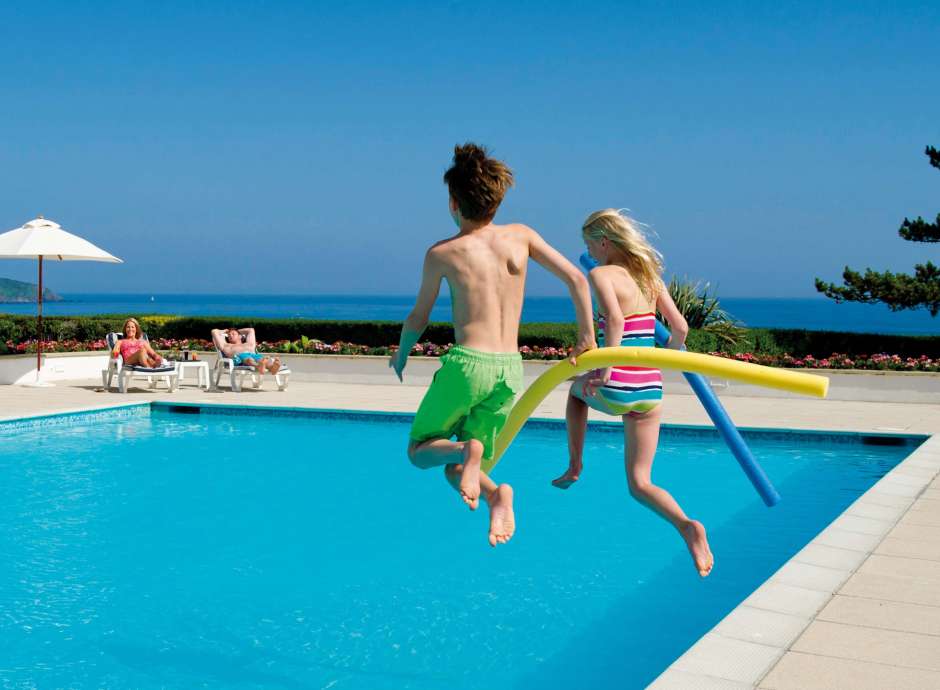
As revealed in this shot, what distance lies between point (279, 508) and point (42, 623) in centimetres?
399

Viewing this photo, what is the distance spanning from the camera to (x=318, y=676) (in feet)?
22.6

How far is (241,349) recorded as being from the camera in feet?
69.9

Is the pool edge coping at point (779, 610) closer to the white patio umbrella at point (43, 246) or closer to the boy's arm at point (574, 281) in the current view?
the boy's arm at point (574, 281)

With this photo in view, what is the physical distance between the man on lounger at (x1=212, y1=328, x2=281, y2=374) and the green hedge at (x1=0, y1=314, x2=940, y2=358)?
391 cm

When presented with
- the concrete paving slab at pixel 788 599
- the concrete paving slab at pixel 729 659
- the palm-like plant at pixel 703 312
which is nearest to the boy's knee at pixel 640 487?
the concrete paving slab at pixel 729 659

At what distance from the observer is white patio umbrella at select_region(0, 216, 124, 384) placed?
2097 cm

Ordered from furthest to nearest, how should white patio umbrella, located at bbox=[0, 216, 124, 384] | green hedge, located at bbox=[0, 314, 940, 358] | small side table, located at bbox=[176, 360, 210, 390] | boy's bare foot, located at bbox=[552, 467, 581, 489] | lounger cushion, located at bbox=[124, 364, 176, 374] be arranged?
green hedge, located at bbox=[0, 314, 940, 358] < small side table, located at bbox=[176, 360, 210, 390] < white patio umbrella, located at bbox=[0, 216, 124, 384] < lounger cushion, located at bbox=[124, 364, 176, 374] < boy's bare foot, located at bbox=[552, 467, 581, 489]

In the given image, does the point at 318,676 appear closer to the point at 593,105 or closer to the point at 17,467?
the point at 17,467

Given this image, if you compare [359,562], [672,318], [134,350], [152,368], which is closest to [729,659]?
[672,318]

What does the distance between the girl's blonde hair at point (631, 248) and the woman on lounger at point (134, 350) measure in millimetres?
17558

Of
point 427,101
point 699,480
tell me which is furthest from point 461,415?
point 427,101

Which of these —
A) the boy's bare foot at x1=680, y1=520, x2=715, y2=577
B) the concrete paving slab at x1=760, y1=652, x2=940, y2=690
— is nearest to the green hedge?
the concrete paving slab at x1=760, y1=652, x2=940, y2=690

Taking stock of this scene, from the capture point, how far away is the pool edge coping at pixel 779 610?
5148 mm

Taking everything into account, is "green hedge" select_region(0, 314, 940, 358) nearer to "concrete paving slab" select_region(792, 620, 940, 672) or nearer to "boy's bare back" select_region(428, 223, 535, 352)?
"concrete paving slab" select_region(792, 620, 940, 672)
